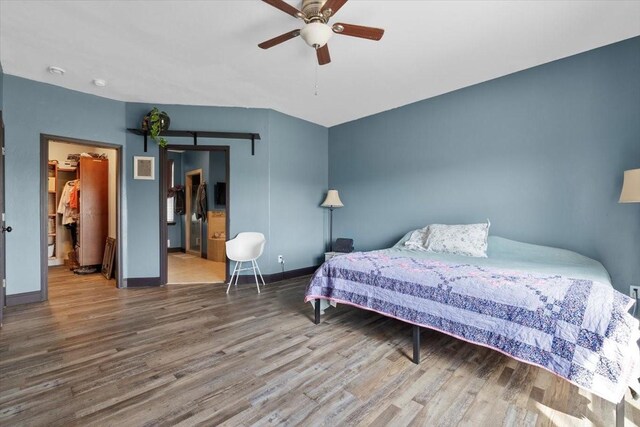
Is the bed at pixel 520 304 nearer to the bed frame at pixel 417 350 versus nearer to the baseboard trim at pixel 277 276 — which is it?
the bed frame at pixel 417 350

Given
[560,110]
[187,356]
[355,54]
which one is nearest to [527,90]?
[560,110]

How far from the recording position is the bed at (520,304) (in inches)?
55.1

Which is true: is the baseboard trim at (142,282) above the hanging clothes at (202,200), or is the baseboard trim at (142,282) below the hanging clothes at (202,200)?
below

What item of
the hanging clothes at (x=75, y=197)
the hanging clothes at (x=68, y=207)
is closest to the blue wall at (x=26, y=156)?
the hanging clothes at (x=75, y=197)

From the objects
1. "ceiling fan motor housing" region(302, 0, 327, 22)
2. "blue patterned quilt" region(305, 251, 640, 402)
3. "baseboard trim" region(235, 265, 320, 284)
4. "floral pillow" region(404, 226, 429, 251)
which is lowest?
"baseboard trim" region(235, 265, 320, 284)

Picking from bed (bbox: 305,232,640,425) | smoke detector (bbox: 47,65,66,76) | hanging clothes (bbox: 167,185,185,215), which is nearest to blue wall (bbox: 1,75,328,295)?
smoke detector (bbox: 47,65,66,76)

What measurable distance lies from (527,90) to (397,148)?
1657 mm

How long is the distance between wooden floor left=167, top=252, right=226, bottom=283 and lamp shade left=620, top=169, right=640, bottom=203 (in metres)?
4.62

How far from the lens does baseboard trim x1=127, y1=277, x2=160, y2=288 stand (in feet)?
13.1

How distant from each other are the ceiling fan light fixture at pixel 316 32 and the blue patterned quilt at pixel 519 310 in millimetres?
1847

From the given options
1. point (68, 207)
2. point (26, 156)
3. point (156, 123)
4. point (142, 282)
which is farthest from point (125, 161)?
point (68, 207)

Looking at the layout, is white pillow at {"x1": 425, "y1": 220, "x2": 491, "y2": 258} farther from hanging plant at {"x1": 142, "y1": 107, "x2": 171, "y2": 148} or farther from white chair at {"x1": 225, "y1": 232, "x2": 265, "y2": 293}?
hanging plant at {"x1": 142, "y1": 107, "x2": 171, "y2": 148}

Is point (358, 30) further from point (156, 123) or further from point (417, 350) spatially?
point (156, 123)

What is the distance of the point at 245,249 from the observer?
4.16 m
